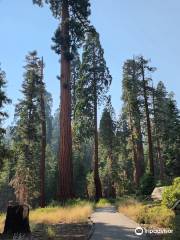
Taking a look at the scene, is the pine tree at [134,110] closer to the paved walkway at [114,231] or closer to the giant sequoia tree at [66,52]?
the giant sequoia tree at [66,52]

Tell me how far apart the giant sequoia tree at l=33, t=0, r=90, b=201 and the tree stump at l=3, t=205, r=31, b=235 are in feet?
27.3

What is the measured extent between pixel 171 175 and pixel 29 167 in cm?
1580

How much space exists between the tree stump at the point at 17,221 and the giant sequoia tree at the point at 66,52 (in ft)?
27.3

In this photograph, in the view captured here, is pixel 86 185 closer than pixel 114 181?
No

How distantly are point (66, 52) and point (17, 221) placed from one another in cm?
1268

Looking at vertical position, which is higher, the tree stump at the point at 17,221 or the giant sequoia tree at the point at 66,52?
the giant sequoia tree at the point at 66,52

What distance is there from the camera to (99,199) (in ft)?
102

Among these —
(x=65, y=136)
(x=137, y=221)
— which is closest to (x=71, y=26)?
(x=65, y=136)

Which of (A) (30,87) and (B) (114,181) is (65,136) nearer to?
(A) (30,87)

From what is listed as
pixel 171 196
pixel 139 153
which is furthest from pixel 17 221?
pixel 139 153

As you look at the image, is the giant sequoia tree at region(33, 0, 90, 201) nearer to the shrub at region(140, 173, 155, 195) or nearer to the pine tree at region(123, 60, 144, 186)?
the shrub at region(140, 173, 155, 195)

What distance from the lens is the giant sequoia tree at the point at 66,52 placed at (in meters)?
20.7

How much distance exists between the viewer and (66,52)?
72.4 ft

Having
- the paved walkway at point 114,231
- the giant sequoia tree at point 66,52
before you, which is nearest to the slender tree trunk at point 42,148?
the giant sequoia tree at point 66,52
